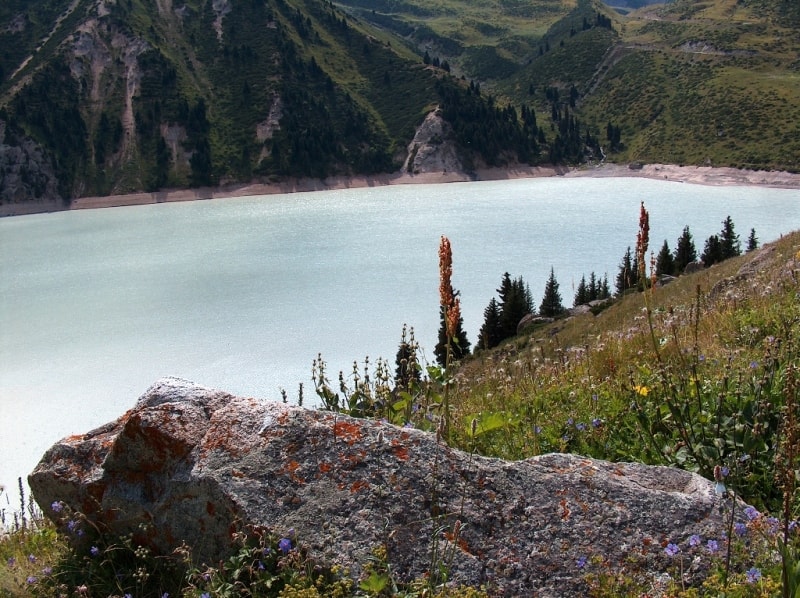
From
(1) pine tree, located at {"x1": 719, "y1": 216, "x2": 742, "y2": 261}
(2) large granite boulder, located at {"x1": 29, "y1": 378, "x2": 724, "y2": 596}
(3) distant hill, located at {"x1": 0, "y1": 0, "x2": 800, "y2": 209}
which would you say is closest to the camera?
(2) large granite boulder, located at {"x1": 29, "y1": 378, "x2": 724, "y2": 596}

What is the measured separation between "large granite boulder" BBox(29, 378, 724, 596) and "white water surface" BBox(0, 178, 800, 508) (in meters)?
17.7

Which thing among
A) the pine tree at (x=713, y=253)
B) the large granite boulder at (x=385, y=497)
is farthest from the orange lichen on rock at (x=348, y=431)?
the pine tree at (x=713, y=253)

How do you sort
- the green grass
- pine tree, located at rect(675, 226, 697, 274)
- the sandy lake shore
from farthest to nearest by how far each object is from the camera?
1. the sandy lake shore
2. pine tree, located at rect(675, 226, 697, 274)
3. the green grass

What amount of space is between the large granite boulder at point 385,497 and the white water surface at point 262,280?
1772 cm

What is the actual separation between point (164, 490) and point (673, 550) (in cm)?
291

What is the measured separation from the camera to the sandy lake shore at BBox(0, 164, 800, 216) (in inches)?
4934

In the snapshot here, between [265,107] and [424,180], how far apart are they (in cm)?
5122

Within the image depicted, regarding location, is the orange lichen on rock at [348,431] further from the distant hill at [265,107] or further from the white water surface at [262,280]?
the distant hill at [265,107]

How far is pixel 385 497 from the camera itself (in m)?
3.60

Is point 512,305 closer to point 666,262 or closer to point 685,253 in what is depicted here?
point 666,262

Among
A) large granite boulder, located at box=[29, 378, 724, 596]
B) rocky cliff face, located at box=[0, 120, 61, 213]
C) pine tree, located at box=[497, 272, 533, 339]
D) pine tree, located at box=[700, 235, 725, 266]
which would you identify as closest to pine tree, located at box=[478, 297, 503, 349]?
pine tree, located at box=[497, 272, 533, 339]

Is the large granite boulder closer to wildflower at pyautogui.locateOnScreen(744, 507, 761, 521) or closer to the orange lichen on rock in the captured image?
the orange lichen on rock

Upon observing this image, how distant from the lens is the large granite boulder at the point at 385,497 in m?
3.39

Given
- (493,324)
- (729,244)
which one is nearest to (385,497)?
(493,324)
